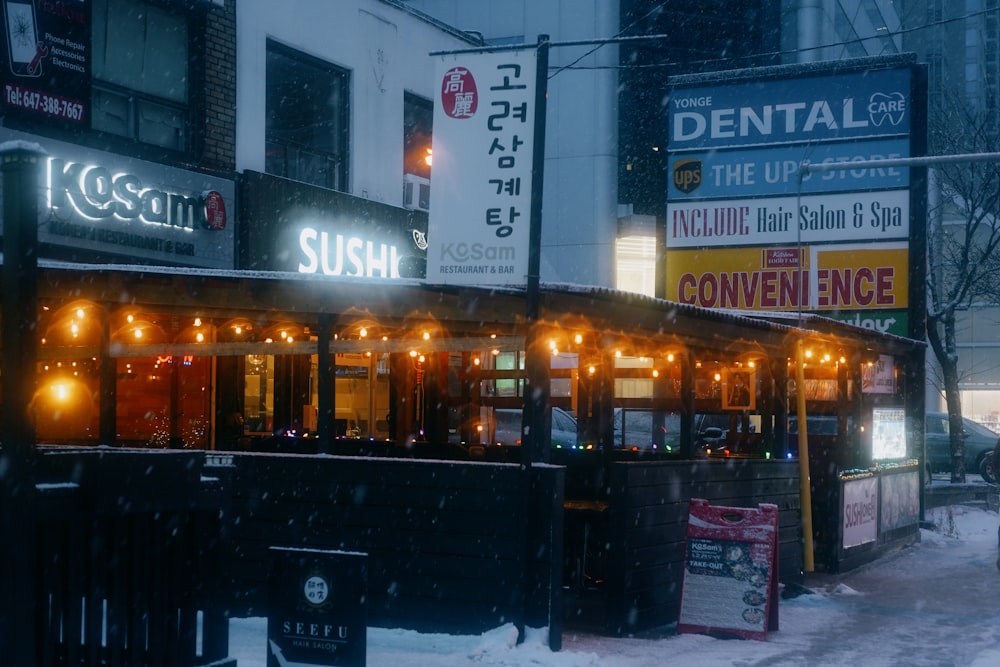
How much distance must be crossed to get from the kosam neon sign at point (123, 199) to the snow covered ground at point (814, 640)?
260 inches

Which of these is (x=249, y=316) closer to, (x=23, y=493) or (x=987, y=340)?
(x=23, y=493)

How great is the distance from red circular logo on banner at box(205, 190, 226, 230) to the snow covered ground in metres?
7.72

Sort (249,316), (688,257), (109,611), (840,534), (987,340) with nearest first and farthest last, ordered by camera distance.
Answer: (109,611) → (249,316) → (840,534) → (688,257) → (987,340)

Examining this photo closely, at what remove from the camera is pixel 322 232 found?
1903cm

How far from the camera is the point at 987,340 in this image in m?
58.6

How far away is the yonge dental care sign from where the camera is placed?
67.4 feet

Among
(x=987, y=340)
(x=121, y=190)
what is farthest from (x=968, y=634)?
(x=987, y=340)

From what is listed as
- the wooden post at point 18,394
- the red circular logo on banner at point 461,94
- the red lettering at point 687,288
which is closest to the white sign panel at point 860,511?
the red lettering at point 687,288

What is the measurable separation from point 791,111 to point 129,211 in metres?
11.5

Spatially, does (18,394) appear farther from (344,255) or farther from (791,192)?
(791,192)

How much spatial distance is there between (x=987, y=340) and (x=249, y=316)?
5356 cm

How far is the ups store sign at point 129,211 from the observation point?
575 inches

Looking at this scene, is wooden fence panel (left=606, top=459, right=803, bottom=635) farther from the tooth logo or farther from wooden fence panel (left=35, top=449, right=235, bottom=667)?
the tooth logo

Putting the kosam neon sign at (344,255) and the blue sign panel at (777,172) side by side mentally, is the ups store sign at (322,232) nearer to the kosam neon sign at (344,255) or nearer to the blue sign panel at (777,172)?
the kosam neon sign at (344,255)
